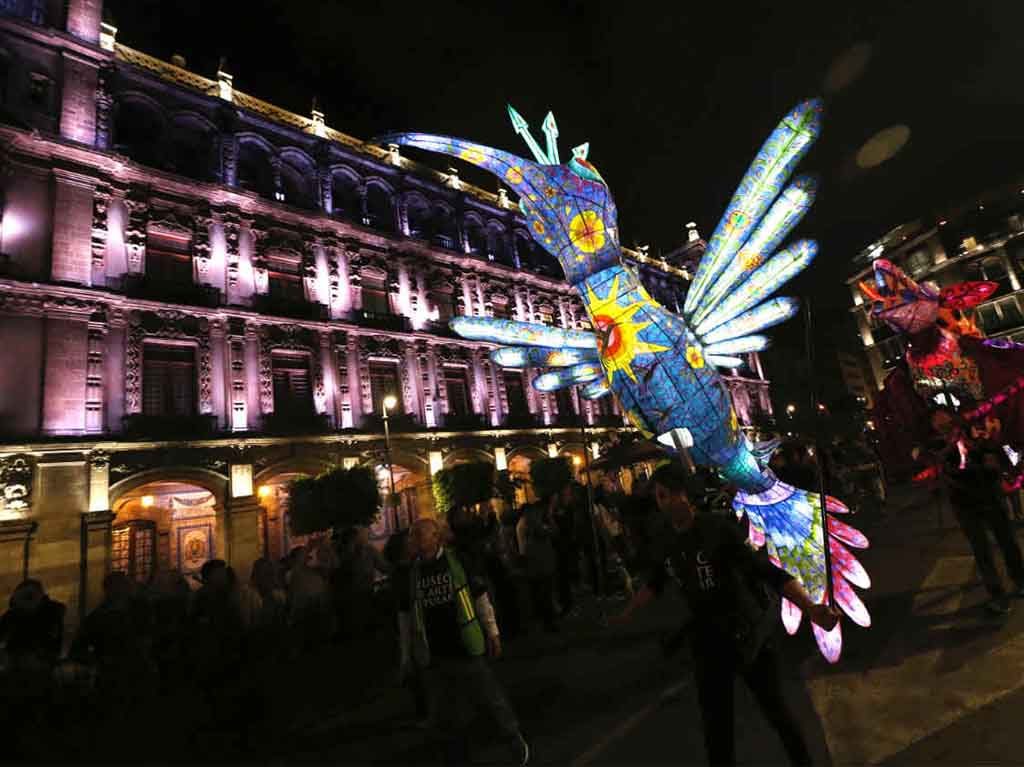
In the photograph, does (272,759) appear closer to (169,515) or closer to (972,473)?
(972,473)

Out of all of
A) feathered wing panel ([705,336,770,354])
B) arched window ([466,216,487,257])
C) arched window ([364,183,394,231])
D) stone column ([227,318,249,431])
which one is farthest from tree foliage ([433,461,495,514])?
feathered wing panel ([705,336,770,354])

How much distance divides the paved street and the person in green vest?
0.31 metres

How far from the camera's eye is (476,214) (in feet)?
94.2

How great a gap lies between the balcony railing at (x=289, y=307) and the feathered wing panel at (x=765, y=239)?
54.1 ft

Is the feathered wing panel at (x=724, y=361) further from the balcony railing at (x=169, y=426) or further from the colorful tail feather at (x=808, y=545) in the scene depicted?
the balcony railing at (x=169, y=426)

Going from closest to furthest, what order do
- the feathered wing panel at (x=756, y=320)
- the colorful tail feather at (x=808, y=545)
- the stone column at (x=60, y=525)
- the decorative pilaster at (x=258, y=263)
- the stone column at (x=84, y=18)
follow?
the colorful tail feather at (x=808, y=545) → the feathered wing panel at (x=756, y=320) → the stone column at (x=60, y=525) → the stone column at (x=84, y=18) → the decorative pilaster at (x=258, y=263)

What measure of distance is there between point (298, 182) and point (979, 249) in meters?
43.9

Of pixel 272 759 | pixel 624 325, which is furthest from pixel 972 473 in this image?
pixel 272 759

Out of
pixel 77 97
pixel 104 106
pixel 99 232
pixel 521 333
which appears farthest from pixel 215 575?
pixel 104 106

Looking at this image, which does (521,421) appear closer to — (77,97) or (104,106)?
(104,106)

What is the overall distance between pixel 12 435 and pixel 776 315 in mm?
16850

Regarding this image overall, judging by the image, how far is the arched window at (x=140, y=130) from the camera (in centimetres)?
1703

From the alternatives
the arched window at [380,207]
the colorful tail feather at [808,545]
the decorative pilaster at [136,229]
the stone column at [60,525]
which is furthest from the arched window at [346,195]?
the colorful tail feather at [808,545]

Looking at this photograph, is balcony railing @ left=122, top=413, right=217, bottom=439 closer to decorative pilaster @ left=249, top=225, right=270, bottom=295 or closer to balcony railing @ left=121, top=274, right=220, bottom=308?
balcony railing @ left=121, top=274, right=220, bottom=308
